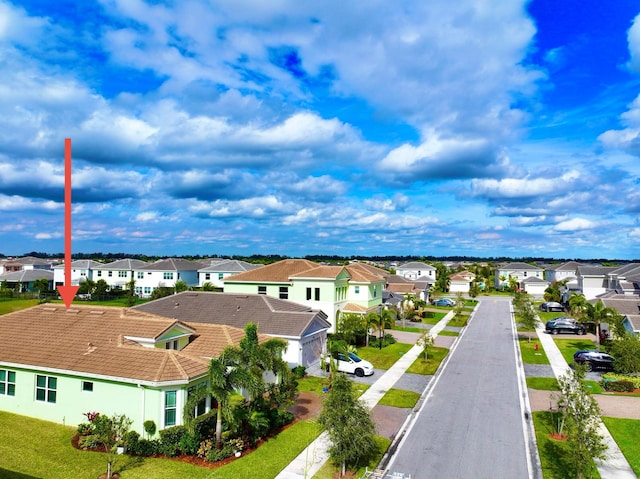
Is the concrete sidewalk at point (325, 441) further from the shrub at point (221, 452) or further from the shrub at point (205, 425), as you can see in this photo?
the shrub at point (205, 425)

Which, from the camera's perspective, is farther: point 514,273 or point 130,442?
point 514,273

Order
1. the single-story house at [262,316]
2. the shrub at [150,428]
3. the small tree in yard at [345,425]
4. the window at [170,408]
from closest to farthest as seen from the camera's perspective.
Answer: the small tree in yard at [345,425] → the shrub at [150,428] → the window at [170,408] → the single-story house at [262,316]

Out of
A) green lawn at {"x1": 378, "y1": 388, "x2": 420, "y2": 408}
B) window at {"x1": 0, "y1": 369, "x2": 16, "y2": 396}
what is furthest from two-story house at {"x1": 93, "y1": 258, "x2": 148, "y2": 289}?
green lawn at {"x1": 378, "y1": 388, "x2": 420, "y2": 408}

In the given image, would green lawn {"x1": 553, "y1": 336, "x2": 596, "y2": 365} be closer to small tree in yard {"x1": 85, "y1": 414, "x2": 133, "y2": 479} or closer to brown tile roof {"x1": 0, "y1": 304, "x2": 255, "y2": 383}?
brown tile roof {"x1": 0, "y1": 304, "x2": 255, "y2": 383}

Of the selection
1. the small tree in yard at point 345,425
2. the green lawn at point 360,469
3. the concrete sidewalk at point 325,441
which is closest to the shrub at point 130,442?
the concrete sidewalk at point 325,441

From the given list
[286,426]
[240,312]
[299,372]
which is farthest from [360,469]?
[240,312]

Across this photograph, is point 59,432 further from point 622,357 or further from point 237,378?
point 622,357

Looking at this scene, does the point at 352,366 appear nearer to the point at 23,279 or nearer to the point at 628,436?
the point at 628,436
